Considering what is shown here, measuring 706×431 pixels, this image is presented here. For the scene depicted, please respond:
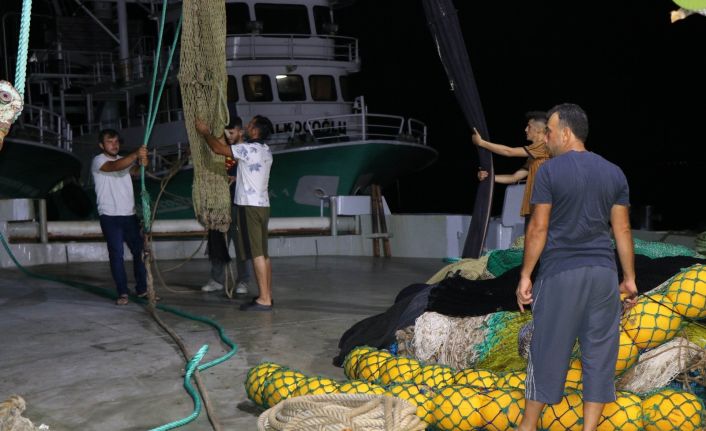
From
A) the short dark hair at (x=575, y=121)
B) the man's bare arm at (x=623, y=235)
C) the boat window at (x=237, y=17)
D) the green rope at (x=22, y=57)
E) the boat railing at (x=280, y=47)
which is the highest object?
the boat window at (x=237, y=17)

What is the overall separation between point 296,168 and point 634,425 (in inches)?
494

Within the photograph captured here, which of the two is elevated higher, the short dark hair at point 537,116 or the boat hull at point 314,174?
the short dark hair at point 537,116

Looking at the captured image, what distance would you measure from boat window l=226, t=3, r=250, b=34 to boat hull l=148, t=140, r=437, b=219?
336 cm

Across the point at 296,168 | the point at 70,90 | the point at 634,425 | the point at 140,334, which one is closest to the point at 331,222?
the point at 296,168

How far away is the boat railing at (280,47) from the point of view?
55.9 ft

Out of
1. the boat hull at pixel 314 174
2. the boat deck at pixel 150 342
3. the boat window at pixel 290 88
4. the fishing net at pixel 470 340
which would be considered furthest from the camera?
the boat window at pixel 290 88

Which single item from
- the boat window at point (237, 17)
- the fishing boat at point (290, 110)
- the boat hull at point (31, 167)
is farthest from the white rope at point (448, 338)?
the boat window at point (237, 17)

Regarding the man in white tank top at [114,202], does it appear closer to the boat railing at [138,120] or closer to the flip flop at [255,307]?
the flip flop at [255,307]

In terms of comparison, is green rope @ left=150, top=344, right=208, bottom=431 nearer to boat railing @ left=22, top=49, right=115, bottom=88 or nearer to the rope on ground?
the rope on ground

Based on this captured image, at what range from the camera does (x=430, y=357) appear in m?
4.80

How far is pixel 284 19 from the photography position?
17.6m

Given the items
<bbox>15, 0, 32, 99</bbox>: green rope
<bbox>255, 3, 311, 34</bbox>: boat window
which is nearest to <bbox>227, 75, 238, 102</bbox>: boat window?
<bbox>255, 3, 311, 34</bbox>: boat window

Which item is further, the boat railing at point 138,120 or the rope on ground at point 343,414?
the boat railing at point 138,120

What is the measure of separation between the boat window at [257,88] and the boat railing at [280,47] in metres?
0.41
